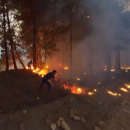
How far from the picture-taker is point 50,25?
18109 millimetres

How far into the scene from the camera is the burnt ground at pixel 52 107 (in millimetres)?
7430

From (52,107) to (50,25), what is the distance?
11.6 meters

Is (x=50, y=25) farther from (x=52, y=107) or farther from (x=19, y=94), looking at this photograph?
(x=52, y=107)

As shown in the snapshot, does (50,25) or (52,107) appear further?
(50,25)

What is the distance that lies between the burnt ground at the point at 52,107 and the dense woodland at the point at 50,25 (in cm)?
362

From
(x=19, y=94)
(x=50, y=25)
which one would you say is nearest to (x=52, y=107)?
(x=19, y=94)

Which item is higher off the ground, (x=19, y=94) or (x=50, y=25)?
(x=50, y=25)

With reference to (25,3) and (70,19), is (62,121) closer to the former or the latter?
(25,3)

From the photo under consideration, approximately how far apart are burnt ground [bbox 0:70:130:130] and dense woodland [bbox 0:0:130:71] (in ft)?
11.9

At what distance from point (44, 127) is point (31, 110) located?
3.86 ft

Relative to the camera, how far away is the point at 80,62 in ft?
95.7

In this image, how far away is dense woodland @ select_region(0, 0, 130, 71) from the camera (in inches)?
525

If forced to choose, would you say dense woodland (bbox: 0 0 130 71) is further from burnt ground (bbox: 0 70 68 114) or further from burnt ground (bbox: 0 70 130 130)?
burnt ground (bbox: 0 70 130 130)

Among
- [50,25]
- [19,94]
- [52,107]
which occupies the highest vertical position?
[50,25]
